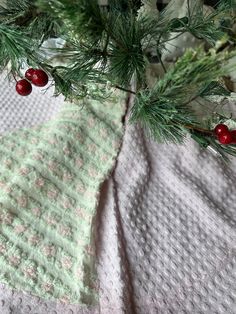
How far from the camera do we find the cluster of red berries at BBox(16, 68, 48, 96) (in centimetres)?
43

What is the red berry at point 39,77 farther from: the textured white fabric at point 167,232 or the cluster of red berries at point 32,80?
the textured white fabric at point 167,232

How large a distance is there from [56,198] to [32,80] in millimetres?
221

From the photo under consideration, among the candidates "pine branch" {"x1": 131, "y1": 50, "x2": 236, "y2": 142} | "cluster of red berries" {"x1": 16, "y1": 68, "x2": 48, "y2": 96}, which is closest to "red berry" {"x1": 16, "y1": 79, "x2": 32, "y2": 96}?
"cluster of red berries" {"x1": 16, "y1": 68, "x2": 48, "y2": 96}

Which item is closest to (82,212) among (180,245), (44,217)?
(44,217)

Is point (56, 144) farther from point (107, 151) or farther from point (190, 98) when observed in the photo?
point (190, 98)

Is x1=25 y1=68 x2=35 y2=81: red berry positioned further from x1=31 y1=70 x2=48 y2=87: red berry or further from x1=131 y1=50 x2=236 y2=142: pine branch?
x1=131 y1=50 x2=236 y2=142: pine branch

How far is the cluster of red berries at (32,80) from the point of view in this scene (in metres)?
0.43

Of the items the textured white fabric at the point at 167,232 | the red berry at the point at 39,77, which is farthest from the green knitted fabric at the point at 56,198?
the red berry at the point at 39,77

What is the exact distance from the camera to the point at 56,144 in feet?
2.04

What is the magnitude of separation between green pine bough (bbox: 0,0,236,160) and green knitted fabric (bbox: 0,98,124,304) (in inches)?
4.5

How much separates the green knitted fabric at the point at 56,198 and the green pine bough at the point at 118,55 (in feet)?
0.38

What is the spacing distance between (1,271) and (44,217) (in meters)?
0.10

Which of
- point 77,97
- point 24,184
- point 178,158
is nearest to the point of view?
point 77,97

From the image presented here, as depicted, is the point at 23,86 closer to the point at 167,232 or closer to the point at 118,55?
the point at 118,55
